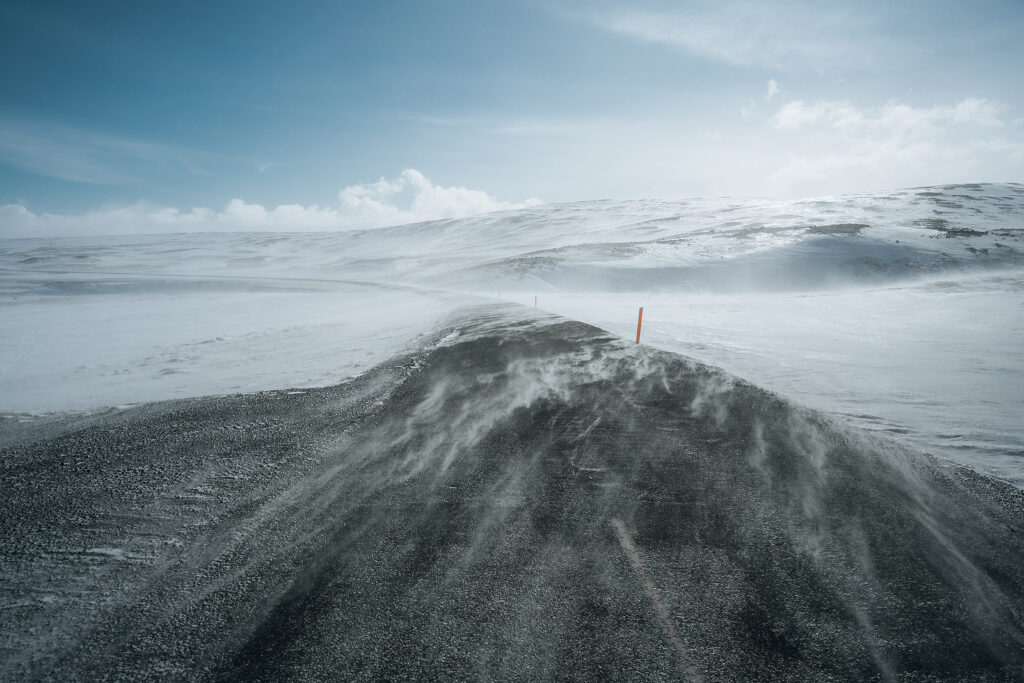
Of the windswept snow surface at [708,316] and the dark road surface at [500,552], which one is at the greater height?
the windswept snow surface at [708,316]

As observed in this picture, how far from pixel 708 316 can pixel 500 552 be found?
19.3 m

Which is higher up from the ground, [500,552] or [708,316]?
[708,316]

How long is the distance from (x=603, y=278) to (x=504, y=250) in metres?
27.2

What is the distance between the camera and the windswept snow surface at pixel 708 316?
9023mm

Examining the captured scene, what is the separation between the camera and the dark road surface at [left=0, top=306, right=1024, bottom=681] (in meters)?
3.13

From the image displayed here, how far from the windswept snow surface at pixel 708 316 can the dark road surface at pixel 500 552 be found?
2.39m

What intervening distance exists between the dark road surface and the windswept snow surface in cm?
239

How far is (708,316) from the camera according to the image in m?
21.1

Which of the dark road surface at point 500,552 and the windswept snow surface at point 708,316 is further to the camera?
the windswept snow surface at point 708,316

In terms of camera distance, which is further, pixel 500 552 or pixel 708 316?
pixel 708 316

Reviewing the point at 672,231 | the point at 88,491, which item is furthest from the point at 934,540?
the point at 672,231

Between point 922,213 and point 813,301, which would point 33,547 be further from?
point 922,213

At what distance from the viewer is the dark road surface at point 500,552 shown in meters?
3.13

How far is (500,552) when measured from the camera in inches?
163
